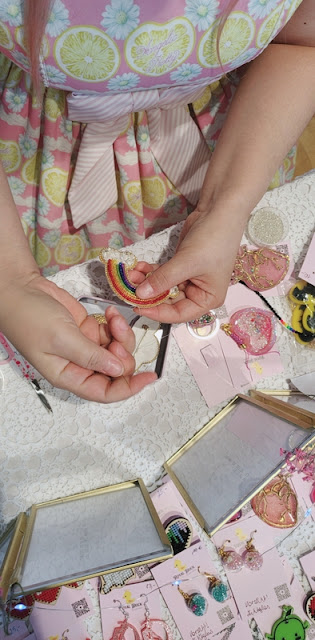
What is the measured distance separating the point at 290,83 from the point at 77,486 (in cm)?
68

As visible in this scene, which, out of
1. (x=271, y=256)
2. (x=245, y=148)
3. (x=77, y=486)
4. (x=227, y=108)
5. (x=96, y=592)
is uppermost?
(x=227, y=108)

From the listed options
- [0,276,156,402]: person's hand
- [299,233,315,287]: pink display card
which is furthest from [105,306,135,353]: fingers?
[299,233,315,287]: pink display card

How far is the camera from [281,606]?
2.26 feet

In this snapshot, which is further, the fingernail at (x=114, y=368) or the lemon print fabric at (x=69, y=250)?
the lemon print fabric at (x=69, y=250)

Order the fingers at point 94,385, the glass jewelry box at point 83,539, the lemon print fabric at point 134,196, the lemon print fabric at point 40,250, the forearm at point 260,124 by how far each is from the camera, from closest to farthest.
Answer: the glass jewelry box at point 83,539
the fingers at point 94,385
the forearm at point 260,124
the lemon print fabric at point 134,196
the lemon print fabric at point 40,250

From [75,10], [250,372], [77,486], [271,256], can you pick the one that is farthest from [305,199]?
[77,486]

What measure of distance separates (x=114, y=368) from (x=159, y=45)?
0.39 metres

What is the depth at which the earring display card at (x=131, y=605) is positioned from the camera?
661mm

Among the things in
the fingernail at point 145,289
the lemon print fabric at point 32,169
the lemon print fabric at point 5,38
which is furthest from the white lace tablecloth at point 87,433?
the lemon print fabric at point 5,38

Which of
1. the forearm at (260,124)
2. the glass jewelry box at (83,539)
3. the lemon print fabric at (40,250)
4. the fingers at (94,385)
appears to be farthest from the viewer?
the lemon print fabric at (40,250)

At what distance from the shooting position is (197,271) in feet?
2.35

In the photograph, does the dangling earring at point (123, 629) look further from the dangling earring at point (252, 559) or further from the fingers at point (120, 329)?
the fingers at point (120, 329)

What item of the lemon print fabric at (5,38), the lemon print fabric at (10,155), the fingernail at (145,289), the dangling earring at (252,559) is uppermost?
the lemon print fabric at (10,155)

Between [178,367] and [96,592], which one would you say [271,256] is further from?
[96,592]
